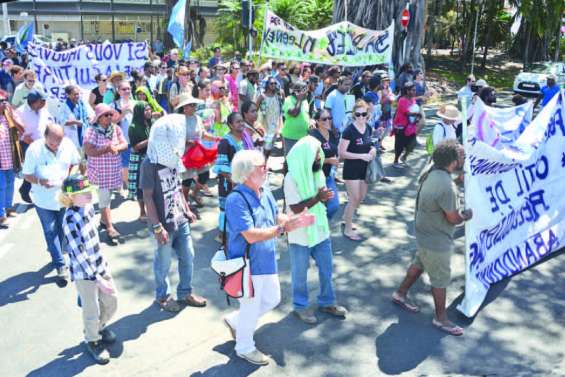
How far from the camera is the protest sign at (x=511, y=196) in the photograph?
5.38m

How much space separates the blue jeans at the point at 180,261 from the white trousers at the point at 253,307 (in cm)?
97

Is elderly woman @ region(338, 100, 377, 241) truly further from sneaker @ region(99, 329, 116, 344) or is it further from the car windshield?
the car windshield

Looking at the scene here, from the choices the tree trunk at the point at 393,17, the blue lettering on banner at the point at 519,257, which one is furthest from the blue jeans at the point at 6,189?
the tree trunk at the point at 393,17

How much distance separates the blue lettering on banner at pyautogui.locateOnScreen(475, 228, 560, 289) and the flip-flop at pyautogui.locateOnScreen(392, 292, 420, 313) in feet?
2.27

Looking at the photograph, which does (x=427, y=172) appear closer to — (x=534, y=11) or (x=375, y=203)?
(x=375, y=203)

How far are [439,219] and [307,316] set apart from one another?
1.47 meters

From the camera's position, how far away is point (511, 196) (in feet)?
19.5

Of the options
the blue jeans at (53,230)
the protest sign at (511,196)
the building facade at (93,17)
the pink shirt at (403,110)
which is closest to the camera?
the protest sign at (511,196)

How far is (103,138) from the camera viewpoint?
263 inches

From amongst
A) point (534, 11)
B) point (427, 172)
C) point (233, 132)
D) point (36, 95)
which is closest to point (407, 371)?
point (427, 172)

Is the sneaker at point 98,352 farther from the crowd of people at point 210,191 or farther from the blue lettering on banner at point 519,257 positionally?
the blue lettering on banner at point 519,257

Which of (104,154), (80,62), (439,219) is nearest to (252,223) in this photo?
(439,219)

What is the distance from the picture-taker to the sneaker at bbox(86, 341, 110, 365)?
443cm

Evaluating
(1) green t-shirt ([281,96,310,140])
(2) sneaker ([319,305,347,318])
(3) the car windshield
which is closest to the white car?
(3) the car windshield
